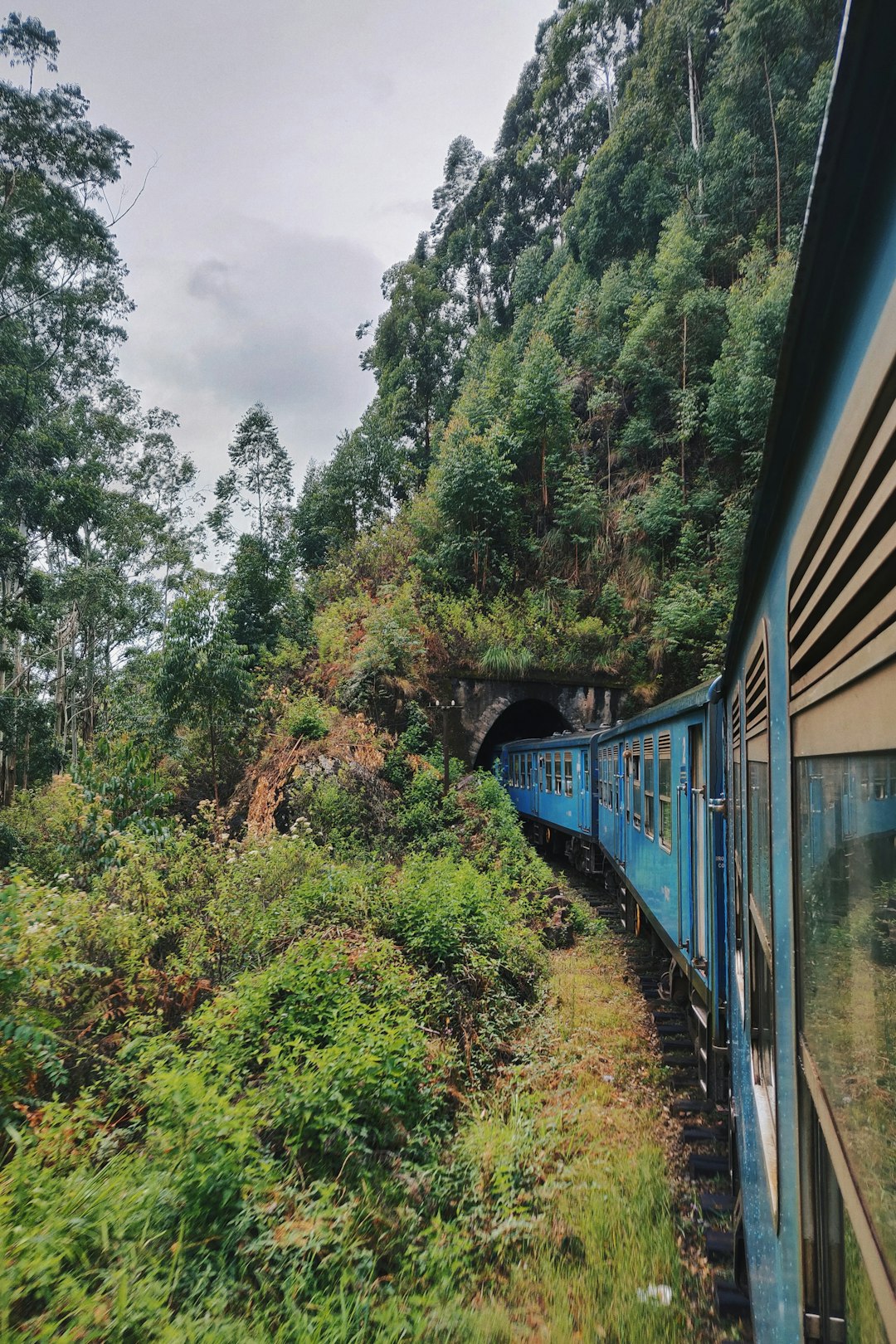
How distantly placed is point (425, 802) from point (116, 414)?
17.6 m

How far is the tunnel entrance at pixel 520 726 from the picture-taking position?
78.2 feet

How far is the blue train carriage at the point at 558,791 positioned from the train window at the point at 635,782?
3469 mm

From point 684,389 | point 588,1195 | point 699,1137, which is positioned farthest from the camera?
point 684,389

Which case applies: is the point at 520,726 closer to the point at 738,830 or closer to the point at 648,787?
the point at 648,787

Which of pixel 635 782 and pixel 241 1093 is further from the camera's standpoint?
pixel 635 782

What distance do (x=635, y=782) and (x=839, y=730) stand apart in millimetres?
7155

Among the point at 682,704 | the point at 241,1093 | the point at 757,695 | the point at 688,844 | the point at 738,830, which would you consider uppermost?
the point at 682,704

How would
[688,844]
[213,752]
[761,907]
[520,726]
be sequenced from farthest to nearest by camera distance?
[520,726], [213,752], [688,844], [761,907]

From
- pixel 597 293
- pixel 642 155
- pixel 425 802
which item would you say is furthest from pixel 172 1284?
pixel 642 155

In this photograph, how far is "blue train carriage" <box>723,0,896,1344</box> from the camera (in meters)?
0.73

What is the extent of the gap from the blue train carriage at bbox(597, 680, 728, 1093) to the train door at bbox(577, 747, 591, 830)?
11.9ft

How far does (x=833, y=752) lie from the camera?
100cm

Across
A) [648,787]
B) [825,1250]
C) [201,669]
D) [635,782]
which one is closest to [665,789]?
[648,787]

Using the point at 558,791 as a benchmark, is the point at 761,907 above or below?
above
